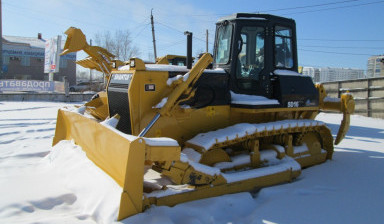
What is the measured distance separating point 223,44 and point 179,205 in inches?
116

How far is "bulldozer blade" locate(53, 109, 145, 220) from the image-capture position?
3199 mm

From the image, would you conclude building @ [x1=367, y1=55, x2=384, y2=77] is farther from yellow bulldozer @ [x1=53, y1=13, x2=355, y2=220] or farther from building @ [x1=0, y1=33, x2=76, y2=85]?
building @ [x1=0, y1=33, x2=76, y2=85]

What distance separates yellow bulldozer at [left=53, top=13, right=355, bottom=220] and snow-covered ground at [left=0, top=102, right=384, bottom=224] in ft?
0.65

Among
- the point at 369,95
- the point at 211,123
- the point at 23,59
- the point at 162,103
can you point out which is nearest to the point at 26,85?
the point at 211,123

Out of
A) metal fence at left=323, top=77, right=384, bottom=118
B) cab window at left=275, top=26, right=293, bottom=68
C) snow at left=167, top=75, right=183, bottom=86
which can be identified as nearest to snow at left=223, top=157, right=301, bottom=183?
snow at left=167, top=75, right=183, bottom=86

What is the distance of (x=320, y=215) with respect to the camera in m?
3.63

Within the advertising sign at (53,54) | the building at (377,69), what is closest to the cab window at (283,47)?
the building at (377,69)

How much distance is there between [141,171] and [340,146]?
6.25 meters

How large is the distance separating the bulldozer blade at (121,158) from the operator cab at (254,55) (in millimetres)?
2303

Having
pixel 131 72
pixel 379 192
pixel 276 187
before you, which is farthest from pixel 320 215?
pixel 131 72

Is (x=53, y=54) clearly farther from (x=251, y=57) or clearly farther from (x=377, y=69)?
(x=377, y=69)

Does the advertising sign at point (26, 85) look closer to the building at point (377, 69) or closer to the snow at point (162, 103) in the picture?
Answer: the snow at point (162, 103)

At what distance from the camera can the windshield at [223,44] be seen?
5.16 m


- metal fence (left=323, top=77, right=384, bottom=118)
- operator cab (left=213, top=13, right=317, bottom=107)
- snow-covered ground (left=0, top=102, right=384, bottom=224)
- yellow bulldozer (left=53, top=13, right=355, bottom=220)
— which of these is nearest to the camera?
snow-covered ground (left=0, top=102, right=384, bottom=224)
